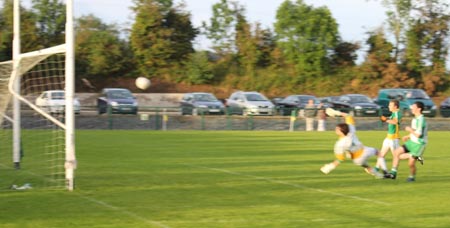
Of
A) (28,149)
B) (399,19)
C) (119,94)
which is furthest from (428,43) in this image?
(28,149)

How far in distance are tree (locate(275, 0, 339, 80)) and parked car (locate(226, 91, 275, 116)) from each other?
18.5 metres

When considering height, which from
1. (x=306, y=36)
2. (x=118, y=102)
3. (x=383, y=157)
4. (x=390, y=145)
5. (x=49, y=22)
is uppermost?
(x=49, y=22)

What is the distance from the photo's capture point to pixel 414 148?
15.4m

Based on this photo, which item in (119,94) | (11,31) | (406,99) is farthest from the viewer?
(11,31)

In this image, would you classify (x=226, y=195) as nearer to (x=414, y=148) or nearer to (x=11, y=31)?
(x=414, y=148)

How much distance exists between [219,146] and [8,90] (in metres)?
10.9

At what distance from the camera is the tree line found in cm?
6238

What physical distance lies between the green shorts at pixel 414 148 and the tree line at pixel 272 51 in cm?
4734

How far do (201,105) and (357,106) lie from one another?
371 inches

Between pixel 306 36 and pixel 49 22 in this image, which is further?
pixel 306 36

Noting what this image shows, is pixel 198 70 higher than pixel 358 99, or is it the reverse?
pixel 198 70

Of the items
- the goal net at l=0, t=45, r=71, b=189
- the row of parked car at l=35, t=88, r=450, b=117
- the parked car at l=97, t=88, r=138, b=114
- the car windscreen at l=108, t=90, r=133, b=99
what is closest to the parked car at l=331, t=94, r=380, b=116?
the row of parked car at l=35, t=88, r=450, b=117

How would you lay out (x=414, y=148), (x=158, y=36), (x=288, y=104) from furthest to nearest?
(x=158, y=36) → (x=288, y=104) → (x=414, y=148)

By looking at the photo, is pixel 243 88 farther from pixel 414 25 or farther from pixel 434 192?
pixel 434 192
